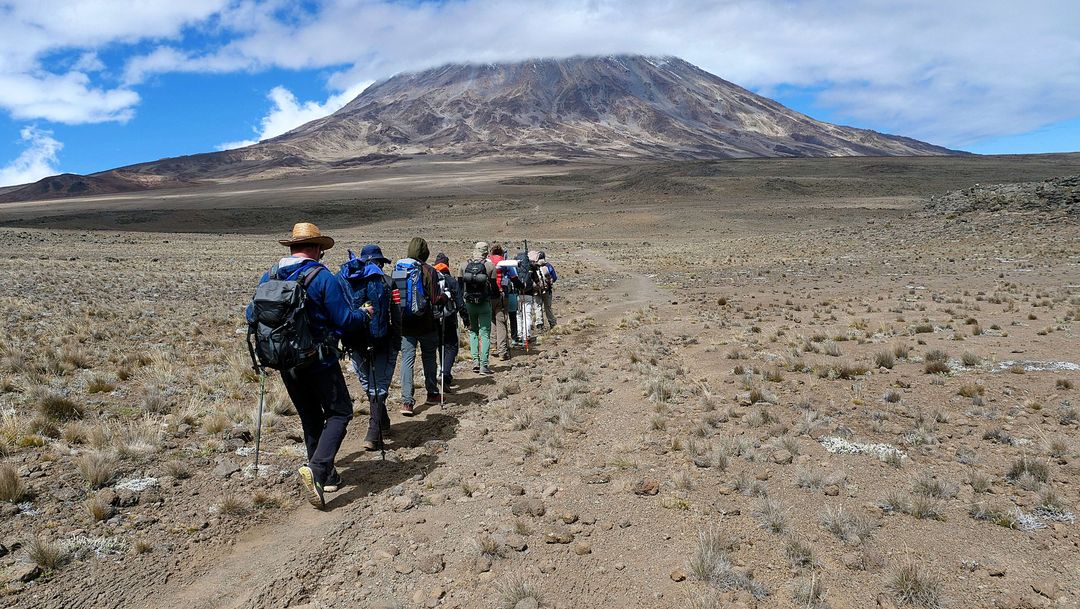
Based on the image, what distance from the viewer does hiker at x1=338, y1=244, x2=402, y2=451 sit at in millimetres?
5773

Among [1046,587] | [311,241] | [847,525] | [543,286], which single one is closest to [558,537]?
[847,525]

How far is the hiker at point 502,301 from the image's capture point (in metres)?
9.90

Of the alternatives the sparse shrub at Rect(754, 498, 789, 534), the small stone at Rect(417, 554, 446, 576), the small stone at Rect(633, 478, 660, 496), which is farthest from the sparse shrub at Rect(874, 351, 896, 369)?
the small stone at Rect(417, 554, 446, 576)

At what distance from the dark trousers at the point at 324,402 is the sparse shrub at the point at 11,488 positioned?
7.05ft

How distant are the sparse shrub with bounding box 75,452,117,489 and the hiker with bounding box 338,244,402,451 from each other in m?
2.22

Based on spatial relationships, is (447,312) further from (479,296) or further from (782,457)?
(782,457)

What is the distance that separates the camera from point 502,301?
1002 cm

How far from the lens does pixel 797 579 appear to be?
3.68 metres

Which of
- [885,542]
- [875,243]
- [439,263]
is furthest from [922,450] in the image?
[875,243]

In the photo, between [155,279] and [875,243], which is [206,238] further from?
[875,243]

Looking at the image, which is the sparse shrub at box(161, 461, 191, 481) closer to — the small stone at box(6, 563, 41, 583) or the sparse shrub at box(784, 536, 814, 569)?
the small stone at box(6, 563, 41, 583)

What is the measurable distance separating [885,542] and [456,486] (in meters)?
3.33

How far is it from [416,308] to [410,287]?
0.25 m

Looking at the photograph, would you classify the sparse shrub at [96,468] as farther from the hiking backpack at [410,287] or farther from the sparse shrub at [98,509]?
the hiking backpack at [410,287]
